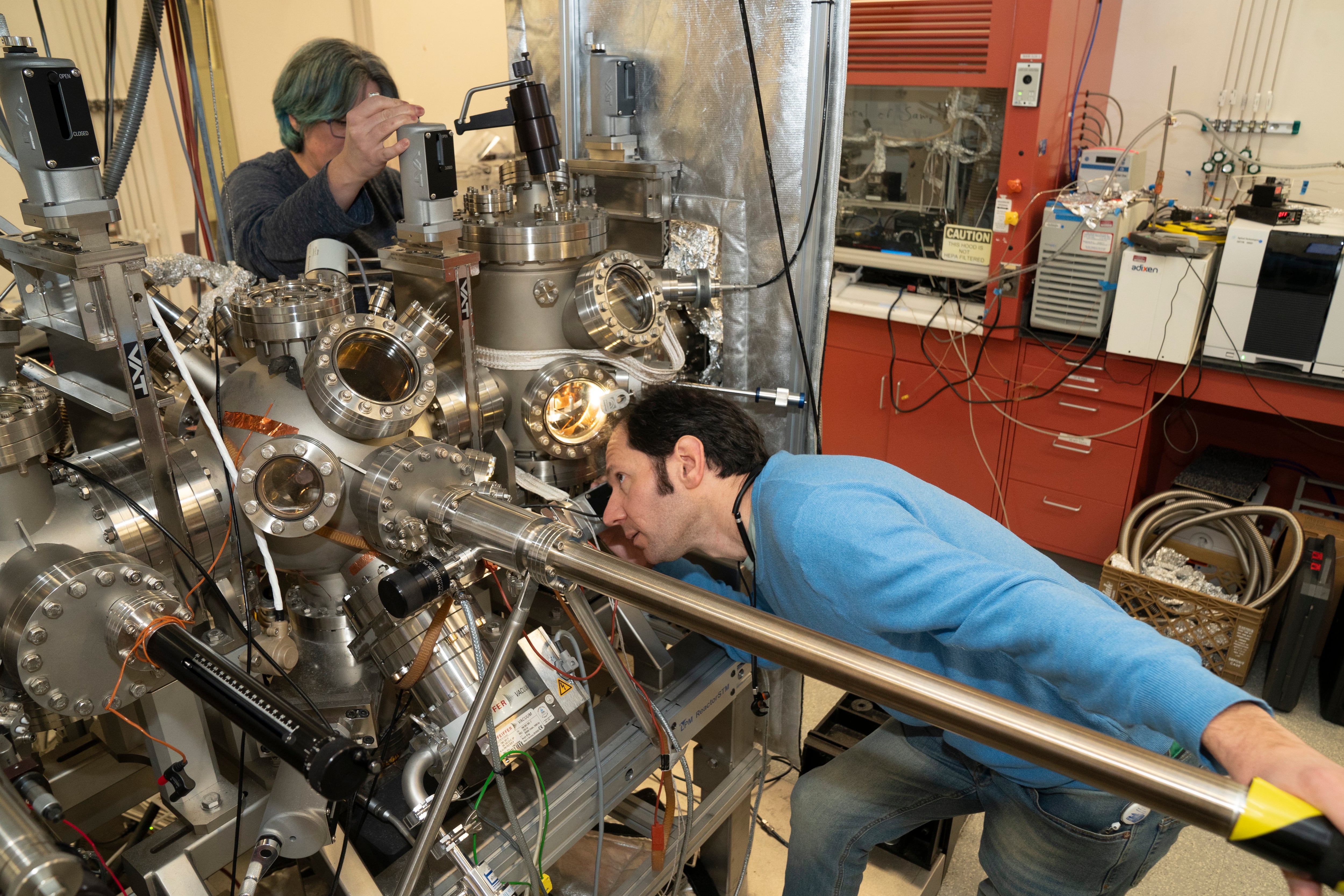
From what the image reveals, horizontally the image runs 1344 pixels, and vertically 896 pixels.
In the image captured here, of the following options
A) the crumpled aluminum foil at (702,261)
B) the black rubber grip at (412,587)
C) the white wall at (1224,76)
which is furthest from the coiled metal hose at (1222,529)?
the black rubber grip at (412,587)

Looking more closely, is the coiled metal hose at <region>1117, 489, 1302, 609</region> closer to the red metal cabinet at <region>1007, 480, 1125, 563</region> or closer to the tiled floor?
the red metal cabinet at <region>1007, 480, 1125, 563</region>

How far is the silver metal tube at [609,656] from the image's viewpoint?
958 millimetres

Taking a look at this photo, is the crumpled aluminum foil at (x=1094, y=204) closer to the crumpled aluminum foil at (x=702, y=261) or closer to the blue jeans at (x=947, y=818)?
the crumpled aluminum foil at (x=702, y=261)

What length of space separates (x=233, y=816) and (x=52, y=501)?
0.39 meters

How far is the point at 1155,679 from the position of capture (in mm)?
792

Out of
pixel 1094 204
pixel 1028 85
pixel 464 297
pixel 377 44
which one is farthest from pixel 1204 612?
pixel 377 44

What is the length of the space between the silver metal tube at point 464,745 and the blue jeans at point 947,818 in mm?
764

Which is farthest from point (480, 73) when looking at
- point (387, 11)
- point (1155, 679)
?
point (1155, 679)

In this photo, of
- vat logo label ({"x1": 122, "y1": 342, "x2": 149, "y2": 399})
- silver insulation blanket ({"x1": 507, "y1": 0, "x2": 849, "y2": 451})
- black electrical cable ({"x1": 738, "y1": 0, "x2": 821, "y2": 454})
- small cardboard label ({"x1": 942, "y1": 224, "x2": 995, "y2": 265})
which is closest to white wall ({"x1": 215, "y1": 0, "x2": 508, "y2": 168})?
silver insulation blanket ({"x1": 507, "y1": 0, "x2": 849, "y2": 451})

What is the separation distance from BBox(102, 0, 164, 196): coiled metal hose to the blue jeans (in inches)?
57.1

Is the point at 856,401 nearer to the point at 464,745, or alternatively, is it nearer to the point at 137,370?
the point at 464,745

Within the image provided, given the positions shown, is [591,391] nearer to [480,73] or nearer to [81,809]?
[81,809]

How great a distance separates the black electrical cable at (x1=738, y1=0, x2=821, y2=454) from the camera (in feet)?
5.26

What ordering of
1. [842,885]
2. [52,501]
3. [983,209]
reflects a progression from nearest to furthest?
[52,501] < [842,885] < [983,209]
